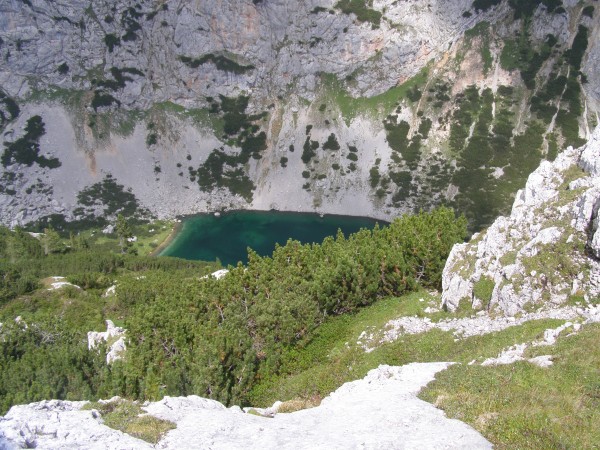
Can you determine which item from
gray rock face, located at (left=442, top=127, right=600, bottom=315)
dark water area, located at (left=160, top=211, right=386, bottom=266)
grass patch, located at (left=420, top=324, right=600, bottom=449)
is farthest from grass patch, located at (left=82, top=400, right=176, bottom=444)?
dark water area, located at (left=160, top=211, right=386, bottom=266)

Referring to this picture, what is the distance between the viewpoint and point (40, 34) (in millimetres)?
132625

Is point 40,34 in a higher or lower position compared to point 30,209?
higher

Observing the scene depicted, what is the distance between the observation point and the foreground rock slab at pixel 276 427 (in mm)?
14492

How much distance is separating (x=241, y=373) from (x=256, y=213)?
99416mm

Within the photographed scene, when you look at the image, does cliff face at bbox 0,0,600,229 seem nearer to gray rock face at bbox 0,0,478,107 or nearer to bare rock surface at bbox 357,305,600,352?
gray rock face at bbox 0,0,478,107

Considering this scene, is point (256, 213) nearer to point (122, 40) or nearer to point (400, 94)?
point (400, 94)

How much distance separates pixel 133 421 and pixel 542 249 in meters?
25.2

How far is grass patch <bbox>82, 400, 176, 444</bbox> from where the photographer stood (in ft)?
50.9

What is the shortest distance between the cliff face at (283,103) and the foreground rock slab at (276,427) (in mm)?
102831

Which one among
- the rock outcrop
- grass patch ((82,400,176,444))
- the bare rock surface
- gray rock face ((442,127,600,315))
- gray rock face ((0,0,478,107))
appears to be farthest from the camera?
gray rock face ((0,0,478,107))

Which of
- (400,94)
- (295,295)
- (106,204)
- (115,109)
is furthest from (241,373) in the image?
(115,109)

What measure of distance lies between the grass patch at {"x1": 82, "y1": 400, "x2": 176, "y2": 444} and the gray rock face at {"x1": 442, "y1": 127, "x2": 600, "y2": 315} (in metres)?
21.0

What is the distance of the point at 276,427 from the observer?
16734mm

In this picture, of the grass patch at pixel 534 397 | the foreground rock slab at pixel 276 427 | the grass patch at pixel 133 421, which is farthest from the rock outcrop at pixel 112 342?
the grass patch at pixel 534 397
